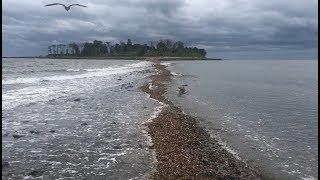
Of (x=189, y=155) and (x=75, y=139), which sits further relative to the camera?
(x=75, y=139)

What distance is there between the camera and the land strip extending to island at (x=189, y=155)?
48.0 feet

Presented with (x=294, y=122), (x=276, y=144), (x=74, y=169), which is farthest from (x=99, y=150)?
(x=294, y=122)

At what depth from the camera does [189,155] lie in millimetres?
16922

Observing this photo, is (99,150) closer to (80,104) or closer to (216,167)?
(216,167)

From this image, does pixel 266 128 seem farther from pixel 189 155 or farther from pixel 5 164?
pixel 5 164

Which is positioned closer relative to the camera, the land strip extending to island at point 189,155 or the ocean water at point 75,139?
the land strip extending to island at point 189,155

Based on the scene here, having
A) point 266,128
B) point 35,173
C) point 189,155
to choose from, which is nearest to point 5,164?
point 35,173

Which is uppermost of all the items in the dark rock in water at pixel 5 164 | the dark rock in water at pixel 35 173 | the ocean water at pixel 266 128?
the dark rock in water at pixel 5 164

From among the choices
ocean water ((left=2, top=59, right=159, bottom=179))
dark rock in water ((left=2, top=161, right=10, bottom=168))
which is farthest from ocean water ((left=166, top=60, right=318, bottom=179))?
dark rock in water ((left=2, top=161, right=10, bottom=168))

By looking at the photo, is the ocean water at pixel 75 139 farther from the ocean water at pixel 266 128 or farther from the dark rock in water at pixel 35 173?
the ocean water at pixel 266 128

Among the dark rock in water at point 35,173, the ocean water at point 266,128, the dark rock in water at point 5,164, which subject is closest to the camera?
the dark rock in water at point 35,173

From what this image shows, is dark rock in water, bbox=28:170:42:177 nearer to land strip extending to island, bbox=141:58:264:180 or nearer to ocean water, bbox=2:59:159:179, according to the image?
ocean water, bbox=2:59:159:179

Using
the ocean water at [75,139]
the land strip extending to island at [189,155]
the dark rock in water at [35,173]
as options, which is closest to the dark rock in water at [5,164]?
the ocean water at [75,139]

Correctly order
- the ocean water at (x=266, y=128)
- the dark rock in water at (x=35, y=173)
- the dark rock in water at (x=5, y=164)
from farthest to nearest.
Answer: the ocean water at (x=266, y=128) < the dark rock in water at (x=5, y=164) < the dark rock in water at (x=35, y=173)
